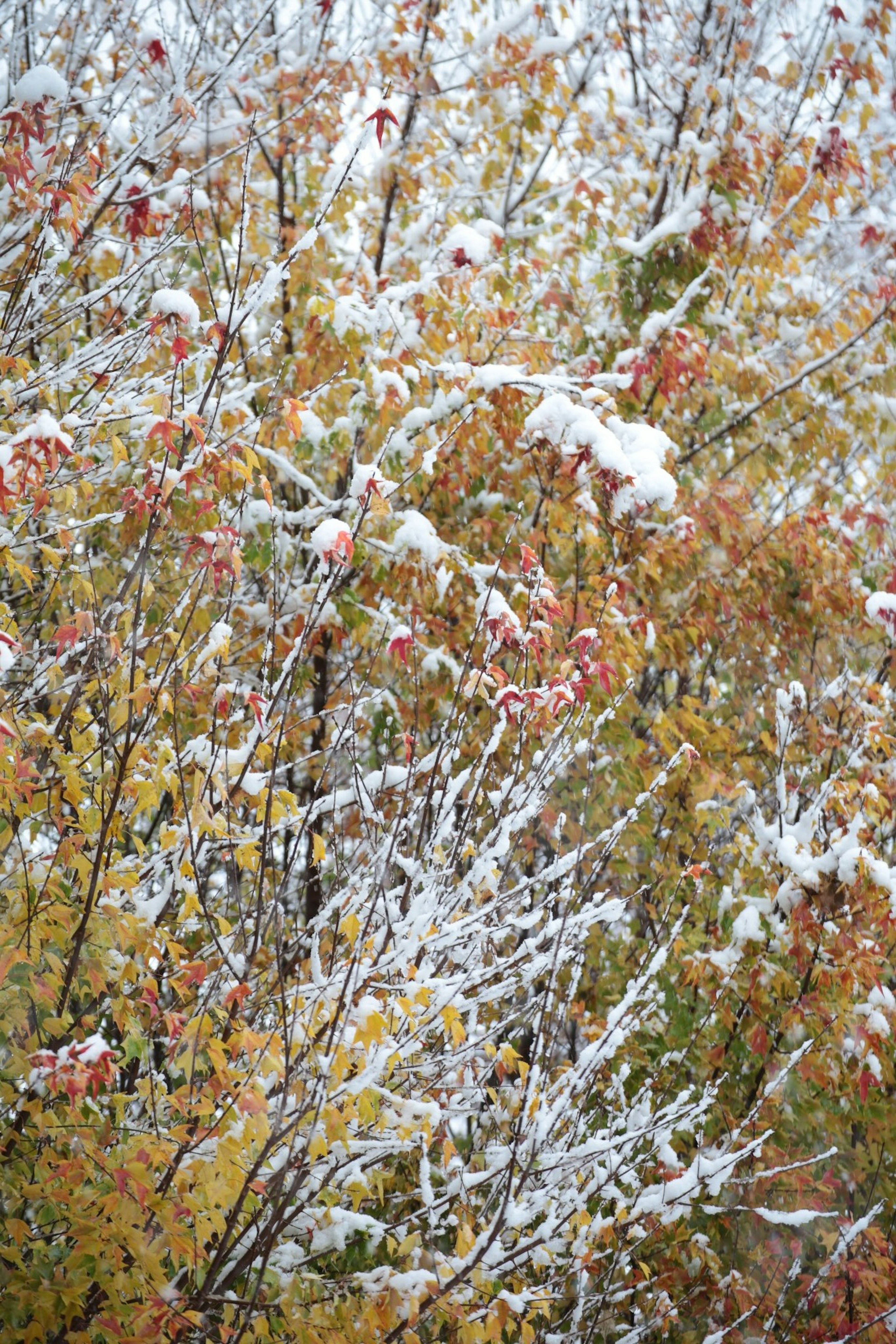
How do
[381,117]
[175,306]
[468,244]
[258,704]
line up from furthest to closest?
[468,244] < [381,117] < [175,306] < [258,704]

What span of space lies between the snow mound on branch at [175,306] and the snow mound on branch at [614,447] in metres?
→ 1.47

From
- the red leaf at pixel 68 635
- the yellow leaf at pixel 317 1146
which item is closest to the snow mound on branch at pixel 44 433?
the red leaf at pixel 68 635

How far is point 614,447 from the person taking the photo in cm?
384

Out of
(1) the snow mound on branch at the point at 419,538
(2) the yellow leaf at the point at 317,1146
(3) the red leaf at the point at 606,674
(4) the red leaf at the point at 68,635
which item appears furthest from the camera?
(1) the snow mound on branch at the point at 419,538

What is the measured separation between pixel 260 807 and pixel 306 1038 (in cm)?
74

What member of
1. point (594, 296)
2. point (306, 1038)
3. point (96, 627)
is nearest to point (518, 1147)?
point (306, 1038)

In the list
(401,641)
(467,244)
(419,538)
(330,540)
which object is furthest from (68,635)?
(467,244)

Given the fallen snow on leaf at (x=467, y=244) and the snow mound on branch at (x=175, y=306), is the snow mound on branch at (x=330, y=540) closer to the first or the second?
the snow mound on branch at (x=175, y=306)

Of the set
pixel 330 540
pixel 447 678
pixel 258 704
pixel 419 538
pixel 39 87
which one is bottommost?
pixel 258 704

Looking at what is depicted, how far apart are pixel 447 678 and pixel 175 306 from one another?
7.46 feet

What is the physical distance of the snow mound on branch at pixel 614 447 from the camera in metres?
3.84

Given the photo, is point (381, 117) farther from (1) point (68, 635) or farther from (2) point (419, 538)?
(1) point (68, 635)

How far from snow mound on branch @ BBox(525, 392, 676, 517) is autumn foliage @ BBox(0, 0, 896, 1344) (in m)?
0.02

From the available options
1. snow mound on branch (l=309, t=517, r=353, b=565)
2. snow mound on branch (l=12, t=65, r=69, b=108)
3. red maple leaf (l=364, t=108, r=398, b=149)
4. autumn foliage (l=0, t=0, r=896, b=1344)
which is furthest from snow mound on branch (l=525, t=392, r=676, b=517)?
snow mound on branch (l=12, t=65, r=69, b=108)
